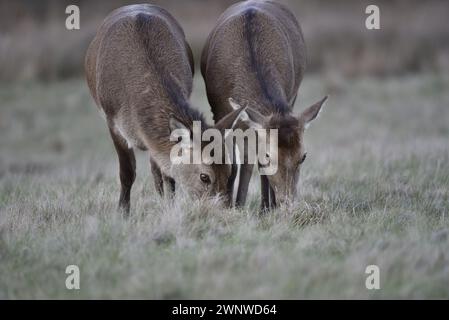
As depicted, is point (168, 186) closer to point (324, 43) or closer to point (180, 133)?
point (180, 133)

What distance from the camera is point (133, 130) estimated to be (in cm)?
766

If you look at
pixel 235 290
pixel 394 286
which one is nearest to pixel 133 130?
pixel 235 290

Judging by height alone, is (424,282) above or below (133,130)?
below

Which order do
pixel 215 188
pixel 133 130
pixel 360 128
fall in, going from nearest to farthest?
pixel 215 188, pixel 133 130, pixel 360 128

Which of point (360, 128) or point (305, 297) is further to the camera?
point (360, 128)

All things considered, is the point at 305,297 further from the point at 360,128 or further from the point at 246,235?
the point at 360,128

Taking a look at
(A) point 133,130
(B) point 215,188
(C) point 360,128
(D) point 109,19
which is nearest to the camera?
(B) point 215,188

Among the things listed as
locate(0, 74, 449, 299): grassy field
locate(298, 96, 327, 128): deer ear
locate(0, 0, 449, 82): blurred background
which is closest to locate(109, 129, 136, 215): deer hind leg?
locate(0, 74, 449, 299): grassy field

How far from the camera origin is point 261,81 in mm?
7754

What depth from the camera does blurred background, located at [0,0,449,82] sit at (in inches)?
772

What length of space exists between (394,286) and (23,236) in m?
3.11

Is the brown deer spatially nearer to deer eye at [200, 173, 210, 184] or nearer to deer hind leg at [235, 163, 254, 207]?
deer hind leg at [235, 163, 254, 207]

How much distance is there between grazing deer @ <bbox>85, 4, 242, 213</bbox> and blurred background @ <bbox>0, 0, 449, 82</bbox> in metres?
11.0

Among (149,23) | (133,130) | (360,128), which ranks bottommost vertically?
(360,128)
